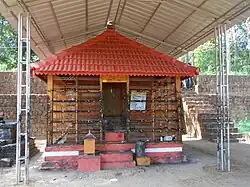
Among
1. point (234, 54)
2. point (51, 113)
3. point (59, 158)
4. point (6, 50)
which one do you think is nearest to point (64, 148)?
point (59, 158)

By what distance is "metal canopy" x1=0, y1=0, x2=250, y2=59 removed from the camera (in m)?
7.84

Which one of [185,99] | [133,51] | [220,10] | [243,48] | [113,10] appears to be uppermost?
[243,48]

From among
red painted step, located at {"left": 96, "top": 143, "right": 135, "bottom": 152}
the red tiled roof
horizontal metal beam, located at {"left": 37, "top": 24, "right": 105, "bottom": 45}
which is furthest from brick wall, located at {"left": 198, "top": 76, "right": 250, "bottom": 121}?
red painted step, located at {"left": 96, "top": 143, "right": 135, "bottom": 152}

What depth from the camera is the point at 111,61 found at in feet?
30.3

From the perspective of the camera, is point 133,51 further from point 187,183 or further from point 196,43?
point 187,183

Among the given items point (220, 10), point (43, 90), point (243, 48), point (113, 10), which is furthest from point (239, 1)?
point (243, 48)

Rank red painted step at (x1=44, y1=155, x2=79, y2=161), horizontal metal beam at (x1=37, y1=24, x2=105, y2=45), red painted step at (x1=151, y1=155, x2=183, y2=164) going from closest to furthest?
1. red painted step at (x1=44, y1=155, x2=79, y2=161)
2. red painted step at (x1=151, y1=155, x2=183, y2=164)
3. horizontal metal beam at (x1=37, y1=24, x2=105, y2=45)

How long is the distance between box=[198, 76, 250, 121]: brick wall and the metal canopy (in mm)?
5810

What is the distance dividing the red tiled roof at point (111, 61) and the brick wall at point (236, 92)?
8981mm

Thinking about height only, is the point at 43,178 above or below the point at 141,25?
below

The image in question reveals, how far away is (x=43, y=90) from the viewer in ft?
57.2

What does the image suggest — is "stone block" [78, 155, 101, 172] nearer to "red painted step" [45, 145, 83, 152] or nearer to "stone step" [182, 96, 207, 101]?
"red painted step" [45, 145, 83, 152]

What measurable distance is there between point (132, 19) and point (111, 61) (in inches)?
103

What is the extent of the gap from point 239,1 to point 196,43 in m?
4.06
